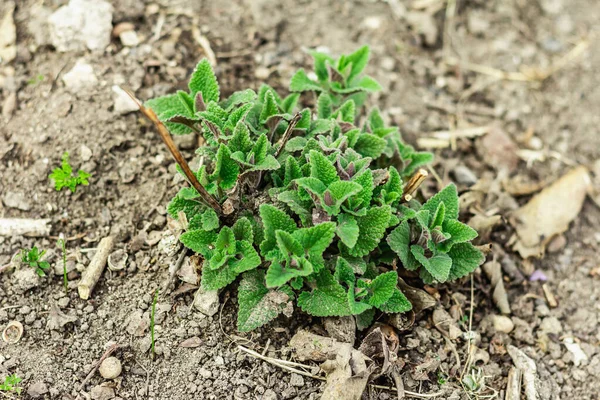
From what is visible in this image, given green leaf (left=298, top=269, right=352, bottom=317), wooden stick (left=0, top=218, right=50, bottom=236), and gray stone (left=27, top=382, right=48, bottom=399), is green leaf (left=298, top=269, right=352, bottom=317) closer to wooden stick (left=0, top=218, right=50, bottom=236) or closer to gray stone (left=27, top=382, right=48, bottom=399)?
gray stone (left=27, top=382, right=48, bottom=399)

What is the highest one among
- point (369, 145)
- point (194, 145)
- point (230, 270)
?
point (369, 145)

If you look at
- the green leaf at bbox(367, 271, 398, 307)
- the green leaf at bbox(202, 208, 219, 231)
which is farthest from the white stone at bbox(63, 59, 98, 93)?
the green leaf at bbox(367, 271, 398, 307)

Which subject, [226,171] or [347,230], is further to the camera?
[226,171]

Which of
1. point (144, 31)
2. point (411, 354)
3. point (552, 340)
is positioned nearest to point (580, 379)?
point (552, 340)

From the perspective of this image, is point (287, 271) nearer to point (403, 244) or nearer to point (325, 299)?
point (325, 299)

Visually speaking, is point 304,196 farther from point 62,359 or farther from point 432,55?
point 432,55

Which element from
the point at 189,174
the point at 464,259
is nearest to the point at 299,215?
the point at 189,174
